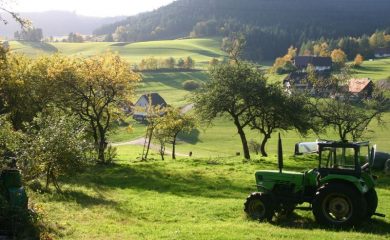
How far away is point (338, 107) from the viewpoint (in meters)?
44.2

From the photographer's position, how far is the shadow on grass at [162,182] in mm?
26891

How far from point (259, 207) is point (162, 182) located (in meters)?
13.0

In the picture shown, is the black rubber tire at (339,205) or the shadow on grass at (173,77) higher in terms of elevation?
the black rubber tire at (339,205)

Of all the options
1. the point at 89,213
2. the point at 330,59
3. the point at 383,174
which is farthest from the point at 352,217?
the point at 330,59

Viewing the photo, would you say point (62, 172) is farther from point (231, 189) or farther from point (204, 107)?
point (204, 107)

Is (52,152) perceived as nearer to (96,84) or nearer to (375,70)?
(96,84)

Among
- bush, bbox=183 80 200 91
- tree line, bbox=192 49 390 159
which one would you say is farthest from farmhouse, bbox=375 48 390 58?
tree line, bbox=192 49 390 159

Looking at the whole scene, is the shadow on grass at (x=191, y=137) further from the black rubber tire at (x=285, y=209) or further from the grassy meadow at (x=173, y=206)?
the black rubber tire at (x=285, y=209)

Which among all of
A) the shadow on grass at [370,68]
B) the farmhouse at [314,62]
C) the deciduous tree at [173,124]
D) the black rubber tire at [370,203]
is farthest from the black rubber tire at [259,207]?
the farmhouse at [314,62]

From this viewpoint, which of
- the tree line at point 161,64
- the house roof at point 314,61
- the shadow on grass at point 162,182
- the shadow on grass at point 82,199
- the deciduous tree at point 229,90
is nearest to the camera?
the shadow on grass at point 82,199

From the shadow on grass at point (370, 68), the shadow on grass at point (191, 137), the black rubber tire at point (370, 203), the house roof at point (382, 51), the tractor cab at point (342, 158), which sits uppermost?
the house roof at point (382, 51)

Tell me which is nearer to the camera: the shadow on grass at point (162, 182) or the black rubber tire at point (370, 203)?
the black rubber tire at point (370, 203)

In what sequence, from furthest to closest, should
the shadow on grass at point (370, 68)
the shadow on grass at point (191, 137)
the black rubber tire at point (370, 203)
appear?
1. the shadow on grass at point (370, 68)
2. the shadow on grass at point (191, 137)
3. the black rubber tire at point (370, 203)

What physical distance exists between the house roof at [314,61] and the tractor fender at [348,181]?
158376 mm
